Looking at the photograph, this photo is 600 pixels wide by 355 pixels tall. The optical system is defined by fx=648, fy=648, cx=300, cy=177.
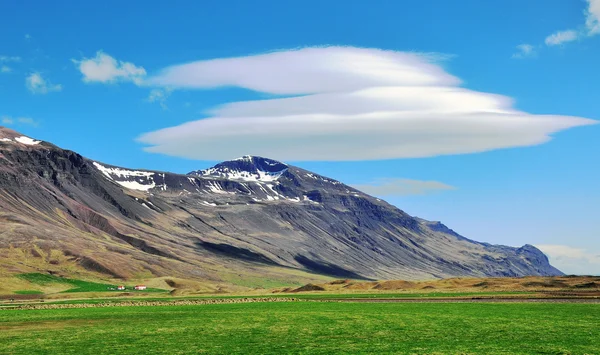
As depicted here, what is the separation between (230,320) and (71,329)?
51.8ft

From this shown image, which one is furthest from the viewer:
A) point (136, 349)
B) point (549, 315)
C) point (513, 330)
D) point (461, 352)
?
point (549, 315)

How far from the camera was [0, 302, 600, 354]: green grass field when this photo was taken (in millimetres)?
40969

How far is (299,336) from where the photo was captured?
48625 millimetres

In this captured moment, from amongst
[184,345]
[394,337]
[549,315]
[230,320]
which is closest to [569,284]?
[549,315]

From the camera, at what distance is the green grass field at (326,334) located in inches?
1613

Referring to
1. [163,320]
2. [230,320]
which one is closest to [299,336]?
[230,320]

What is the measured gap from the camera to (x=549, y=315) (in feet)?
210

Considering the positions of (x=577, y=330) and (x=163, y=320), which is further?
(x=163, y=320)

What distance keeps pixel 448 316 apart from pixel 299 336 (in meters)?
22.4

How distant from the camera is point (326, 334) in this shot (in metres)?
49.9

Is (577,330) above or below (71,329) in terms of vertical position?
above

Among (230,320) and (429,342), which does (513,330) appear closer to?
(429,342)

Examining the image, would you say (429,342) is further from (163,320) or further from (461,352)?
(163,320)

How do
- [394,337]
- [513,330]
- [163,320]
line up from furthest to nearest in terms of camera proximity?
[163,320] → [513,330] → [394,337]
